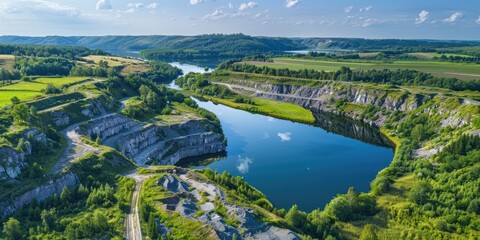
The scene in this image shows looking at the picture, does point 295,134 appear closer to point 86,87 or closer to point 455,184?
point 455,184

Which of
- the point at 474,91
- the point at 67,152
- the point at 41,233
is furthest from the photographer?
the point at 474,91

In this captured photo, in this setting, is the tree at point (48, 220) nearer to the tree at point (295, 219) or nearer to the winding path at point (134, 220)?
the winding path at point (134, 220)

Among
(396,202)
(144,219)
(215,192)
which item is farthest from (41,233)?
(396,202)

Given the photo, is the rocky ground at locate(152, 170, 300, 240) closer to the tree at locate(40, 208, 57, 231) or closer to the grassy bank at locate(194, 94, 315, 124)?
the tree at locate(40, 208, 57, 231)

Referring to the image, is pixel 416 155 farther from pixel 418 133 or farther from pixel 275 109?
pixel 275 109

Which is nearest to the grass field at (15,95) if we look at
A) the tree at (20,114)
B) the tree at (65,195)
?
the tree at (20,114)

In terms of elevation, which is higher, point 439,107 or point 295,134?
point 439,107

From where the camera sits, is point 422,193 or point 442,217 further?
point 422,193
